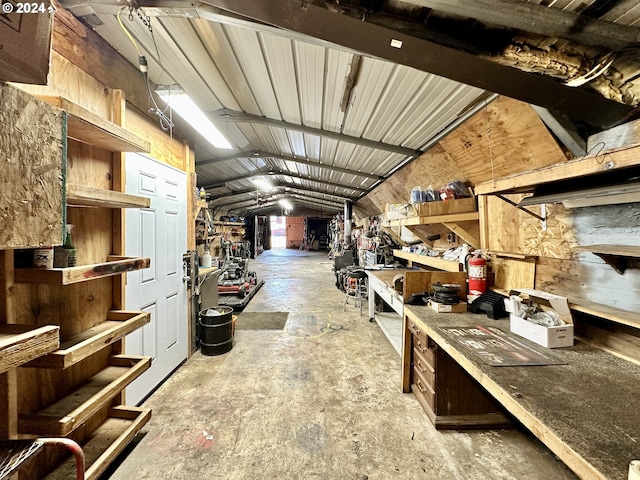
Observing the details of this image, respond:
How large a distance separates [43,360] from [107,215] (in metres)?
1.00

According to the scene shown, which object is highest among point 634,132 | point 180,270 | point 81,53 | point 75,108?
point 81,53

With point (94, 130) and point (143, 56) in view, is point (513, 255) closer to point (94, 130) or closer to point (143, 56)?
point (94, 130)

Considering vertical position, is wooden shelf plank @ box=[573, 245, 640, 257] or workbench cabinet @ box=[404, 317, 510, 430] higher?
wooden shelf plank @ box=[573, 245, 640, 257]

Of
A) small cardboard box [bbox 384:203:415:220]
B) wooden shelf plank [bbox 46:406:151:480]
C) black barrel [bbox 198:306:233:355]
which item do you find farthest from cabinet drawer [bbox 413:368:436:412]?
black barrel [bbox 198:306:233:355]

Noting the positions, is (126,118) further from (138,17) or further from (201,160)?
(201,160)

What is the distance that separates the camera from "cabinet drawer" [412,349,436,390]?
1.96 metres

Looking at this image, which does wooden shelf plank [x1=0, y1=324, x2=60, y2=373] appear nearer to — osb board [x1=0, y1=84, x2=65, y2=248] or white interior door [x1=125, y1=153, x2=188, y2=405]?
osb board [x1=0, y1=84, x2=65, y2=248]

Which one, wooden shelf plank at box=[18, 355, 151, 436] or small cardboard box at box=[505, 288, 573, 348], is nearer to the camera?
wooden shelf plank at box=[18, 355, 151, 436]

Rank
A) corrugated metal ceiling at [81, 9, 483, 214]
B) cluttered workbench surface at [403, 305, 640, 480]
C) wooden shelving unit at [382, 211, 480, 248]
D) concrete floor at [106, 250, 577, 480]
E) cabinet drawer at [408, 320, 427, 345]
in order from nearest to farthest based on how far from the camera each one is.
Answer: cluttered workbench surface at [403, 305, 640, 480]
concrete floor at [106, 250, 577, 480]
corrugated metal ceiling at [81, 9, 483, 214]
cabinet drawer at [408, 320, 427, 345]
wooden shelving unit at [382, 211, 480, 248]

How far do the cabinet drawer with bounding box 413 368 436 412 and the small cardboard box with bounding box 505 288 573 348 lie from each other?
80cm

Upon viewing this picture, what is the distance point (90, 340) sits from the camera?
129cm

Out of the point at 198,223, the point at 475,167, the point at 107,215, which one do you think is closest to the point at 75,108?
the point at 107,215

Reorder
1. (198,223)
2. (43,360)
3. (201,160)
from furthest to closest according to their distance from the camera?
(201,160), (198,223), (43,360)

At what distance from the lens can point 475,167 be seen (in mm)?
2377
